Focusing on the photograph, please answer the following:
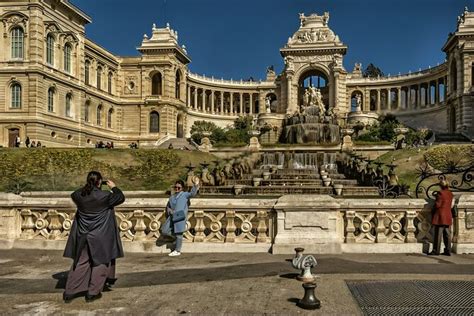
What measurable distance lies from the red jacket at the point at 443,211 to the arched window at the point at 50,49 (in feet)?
169

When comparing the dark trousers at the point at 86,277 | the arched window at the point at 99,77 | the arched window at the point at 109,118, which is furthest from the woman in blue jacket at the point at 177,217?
the arched window at the point at 109,118

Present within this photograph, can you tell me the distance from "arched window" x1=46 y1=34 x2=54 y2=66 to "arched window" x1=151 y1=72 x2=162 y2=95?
23575 mm

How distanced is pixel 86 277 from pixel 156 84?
236 feet

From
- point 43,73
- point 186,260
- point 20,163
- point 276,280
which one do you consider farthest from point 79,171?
point 276,280

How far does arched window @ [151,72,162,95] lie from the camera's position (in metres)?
74.8

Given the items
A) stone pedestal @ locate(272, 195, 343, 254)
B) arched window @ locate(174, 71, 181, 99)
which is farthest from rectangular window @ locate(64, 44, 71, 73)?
stone pedestal @ locate(272, 195, 343, 254)

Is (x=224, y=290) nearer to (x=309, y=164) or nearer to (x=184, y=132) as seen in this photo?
(x=309, y=164)

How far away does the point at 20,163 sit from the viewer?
3198 centimetres

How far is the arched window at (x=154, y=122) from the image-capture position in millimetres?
73000

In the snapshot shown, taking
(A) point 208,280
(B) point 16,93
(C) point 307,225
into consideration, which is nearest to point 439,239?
(C) point 307,225

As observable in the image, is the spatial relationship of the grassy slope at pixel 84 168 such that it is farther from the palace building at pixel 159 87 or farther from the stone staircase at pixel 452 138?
the stone staircase at pixel 452 138

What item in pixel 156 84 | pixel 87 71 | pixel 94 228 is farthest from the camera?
pixel 156 84

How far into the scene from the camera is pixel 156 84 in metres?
75.9

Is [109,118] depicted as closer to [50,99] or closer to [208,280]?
[50,99]
